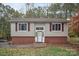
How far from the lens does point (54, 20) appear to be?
314cm

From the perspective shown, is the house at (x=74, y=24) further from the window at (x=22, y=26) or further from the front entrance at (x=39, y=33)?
the window at (x=22, y=26)

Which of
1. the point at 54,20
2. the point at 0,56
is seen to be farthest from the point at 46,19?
the point at 0,56

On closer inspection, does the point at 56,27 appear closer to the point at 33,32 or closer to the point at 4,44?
the point at 33,32

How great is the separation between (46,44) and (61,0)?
47 centimetres

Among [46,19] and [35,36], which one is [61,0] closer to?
[46,19]

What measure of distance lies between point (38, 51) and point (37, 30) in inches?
8.4

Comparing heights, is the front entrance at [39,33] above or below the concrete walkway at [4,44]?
above

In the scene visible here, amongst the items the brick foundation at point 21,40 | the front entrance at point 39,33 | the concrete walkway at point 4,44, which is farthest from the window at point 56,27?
the concrete walkway at point 4,44

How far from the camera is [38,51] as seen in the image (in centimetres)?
314

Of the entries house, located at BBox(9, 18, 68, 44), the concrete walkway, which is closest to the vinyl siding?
house, located at BBox(9, 18, 68, 44)

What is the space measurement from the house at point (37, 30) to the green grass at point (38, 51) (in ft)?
0.24

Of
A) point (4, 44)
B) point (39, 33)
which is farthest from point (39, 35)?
point (4, 44)

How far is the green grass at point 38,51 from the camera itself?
3139 mm

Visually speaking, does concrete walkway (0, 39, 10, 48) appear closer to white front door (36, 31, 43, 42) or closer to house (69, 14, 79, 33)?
white front door (36, 31, 43, 42)
